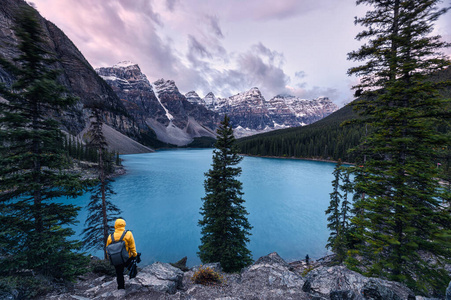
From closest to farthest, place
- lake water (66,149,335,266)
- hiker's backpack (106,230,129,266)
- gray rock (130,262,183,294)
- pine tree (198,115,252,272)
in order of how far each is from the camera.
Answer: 1. hiker's backpack (106,230,129,266)
2. gray rock (130,262,183,294)
3. pine tree (198,115,252,272)
4. lake water (66,149,335,266)

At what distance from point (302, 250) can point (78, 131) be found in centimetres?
15019

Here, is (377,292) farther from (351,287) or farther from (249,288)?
(249,288)

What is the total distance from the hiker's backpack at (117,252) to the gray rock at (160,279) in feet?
5.63

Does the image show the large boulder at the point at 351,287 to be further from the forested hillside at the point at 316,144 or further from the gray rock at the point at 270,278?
the forested hillside at the point at 316,144

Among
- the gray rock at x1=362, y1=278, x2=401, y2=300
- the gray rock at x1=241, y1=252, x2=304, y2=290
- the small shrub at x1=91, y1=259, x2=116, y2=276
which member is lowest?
the small shrub at x1=91, y1=259, x2=116, y2=276

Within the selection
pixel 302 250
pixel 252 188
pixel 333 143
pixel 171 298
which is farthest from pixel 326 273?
pixel 333 143

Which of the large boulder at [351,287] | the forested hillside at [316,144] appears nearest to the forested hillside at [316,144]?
the forested hillside at [316,144]

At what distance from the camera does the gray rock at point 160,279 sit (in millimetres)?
6430

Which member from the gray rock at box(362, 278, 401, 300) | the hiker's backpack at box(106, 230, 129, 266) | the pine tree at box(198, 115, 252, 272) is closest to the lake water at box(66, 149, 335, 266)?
the pine tree at box(198, 115, 252, 272)

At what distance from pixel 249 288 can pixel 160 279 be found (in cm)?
389

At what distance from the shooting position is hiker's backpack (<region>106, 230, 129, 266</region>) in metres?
5.34

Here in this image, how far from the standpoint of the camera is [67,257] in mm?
7395

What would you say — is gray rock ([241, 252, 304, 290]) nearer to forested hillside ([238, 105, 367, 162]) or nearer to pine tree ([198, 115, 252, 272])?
pine tree ([198, 115, 252, 272])

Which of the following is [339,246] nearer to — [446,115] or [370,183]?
[370,183]
